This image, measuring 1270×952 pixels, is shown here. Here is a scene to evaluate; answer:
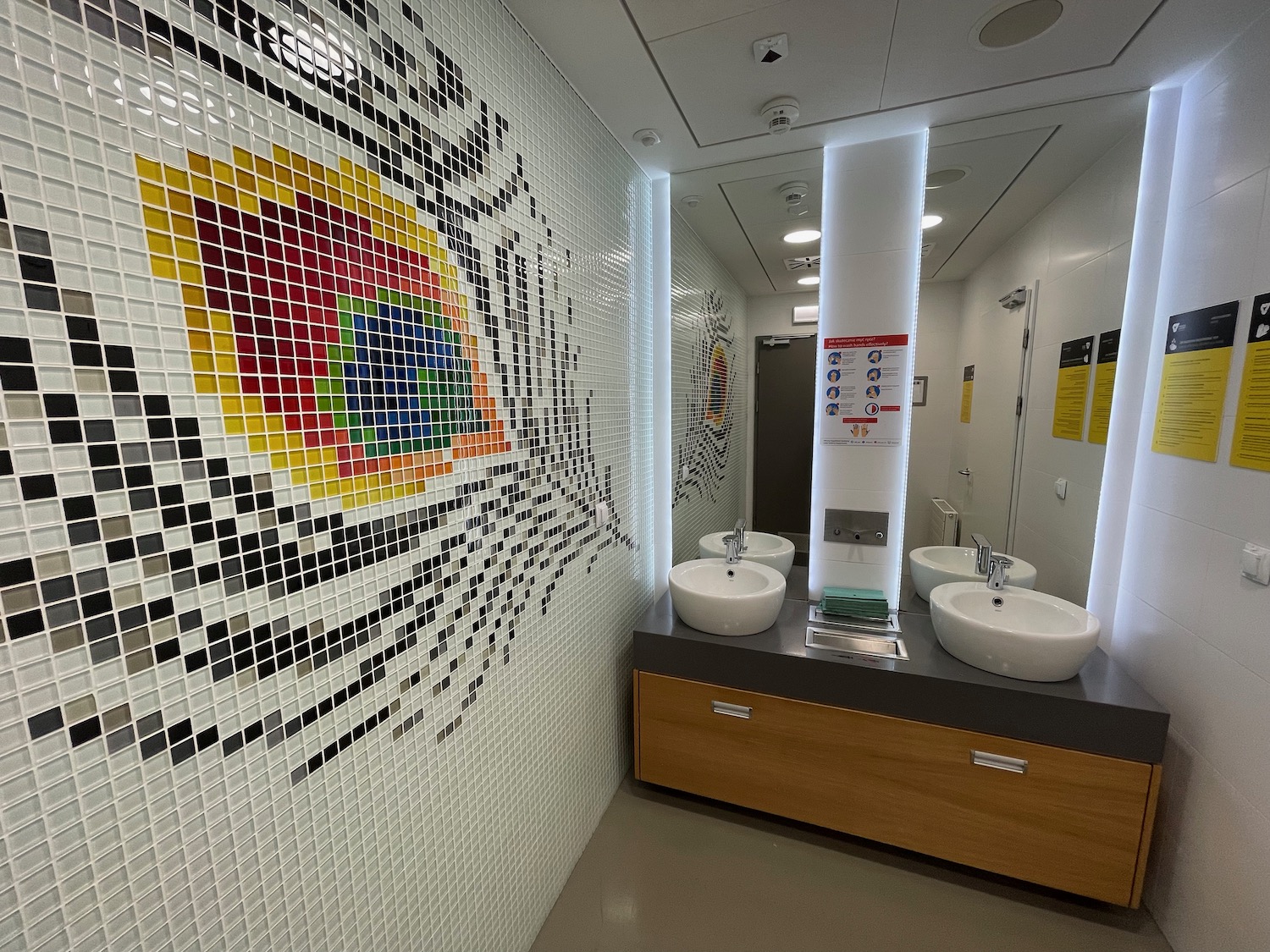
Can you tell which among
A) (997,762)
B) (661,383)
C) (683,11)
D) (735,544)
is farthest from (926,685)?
(683,11)

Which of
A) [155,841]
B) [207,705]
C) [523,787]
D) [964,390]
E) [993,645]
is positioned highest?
[964,390]

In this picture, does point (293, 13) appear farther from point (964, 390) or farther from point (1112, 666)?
point (1112, 666)

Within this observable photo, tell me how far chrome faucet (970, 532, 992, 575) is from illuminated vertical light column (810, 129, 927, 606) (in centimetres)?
26

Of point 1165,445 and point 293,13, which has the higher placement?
point 293,13

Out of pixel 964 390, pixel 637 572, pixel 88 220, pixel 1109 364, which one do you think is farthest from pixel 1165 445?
pixel 88 220

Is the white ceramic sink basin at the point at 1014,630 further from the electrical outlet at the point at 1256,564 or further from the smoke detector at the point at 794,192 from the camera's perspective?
the smoke detector at the point at 794,192

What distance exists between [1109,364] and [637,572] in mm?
1873

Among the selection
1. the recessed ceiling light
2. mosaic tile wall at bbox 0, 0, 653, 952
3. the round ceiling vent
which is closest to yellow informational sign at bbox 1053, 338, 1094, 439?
the recessed ceiling light

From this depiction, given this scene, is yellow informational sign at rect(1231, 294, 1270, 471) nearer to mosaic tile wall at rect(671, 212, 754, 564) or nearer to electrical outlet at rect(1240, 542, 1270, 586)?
electrical outlet at rect(1240, 542, 1270, 586)

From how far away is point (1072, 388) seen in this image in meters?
1.81

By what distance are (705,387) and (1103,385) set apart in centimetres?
142

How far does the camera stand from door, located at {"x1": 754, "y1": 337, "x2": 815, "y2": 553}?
6.97 ft

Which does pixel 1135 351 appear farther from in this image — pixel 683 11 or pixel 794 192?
pixel 683 11

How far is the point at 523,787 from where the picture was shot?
1.43 meters
